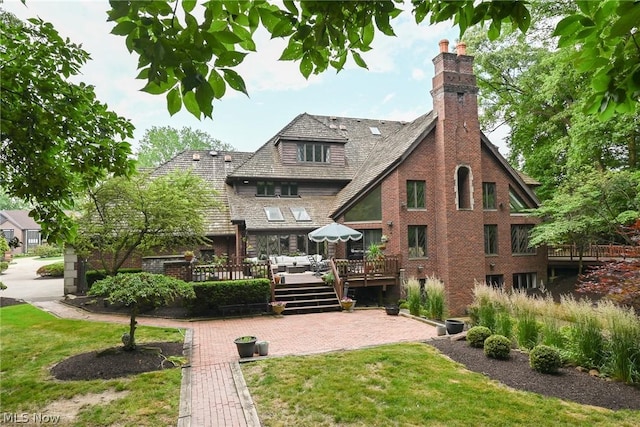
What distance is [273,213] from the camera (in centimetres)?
1983

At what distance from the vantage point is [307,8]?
86.4 inches

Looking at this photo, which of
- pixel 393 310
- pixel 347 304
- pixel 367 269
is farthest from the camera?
pixel 367 269

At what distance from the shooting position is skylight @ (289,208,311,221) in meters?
19.9

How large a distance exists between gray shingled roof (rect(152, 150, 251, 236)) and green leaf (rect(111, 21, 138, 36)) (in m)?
18.1

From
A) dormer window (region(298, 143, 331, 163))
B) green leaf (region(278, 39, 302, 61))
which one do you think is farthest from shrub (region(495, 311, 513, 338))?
dormer window (region(298, 143, 331, 163))

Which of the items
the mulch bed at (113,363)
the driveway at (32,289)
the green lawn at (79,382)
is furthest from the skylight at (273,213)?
the mulch bed at (113,363)

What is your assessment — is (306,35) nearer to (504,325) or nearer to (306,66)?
(306,66)

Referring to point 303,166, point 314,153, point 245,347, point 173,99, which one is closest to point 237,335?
point 245,347

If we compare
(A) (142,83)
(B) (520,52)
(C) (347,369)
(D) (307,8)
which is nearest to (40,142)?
(A) (142,83)

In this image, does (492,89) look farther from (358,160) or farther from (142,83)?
(142,83)

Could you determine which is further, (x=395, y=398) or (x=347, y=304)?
(x=347, y=304)

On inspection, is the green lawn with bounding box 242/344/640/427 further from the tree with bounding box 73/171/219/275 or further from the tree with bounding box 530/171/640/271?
the tree with bounding box 530/171/640/271

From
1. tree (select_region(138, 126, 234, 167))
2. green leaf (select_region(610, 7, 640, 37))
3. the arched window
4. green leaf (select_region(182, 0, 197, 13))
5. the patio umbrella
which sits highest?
tree (select_region(138, 126, 234, 167))

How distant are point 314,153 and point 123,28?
21306 mm
